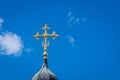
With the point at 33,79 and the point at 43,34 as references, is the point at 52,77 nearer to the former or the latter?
the point at 33,79

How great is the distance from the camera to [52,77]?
80.1ft

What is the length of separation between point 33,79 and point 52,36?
3.05 meters

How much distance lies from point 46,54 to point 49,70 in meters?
1.26

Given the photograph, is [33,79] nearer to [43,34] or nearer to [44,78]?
[44,78]

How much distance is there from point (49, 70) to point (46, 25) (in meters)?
3.13

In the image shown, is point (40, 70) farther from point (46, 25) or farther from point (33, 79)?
point (46, 25)

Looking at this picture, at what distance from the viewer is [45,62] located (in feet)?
82.9

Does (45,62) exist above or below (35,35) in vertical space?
below

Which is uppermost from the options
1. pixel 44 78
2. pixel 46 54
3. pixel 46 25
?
pixel 46 25

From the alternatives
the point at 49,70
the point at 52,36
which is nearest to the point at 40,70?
the point at 49,70

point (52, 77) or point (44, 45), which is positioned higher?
point (44, 45)

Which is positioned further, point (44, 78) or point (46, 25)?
point (46, 25)

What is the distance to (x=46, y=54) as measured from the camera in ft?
83.8

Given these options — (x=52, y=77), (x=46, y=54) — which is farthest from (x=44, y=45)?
(x=52, y=77)
